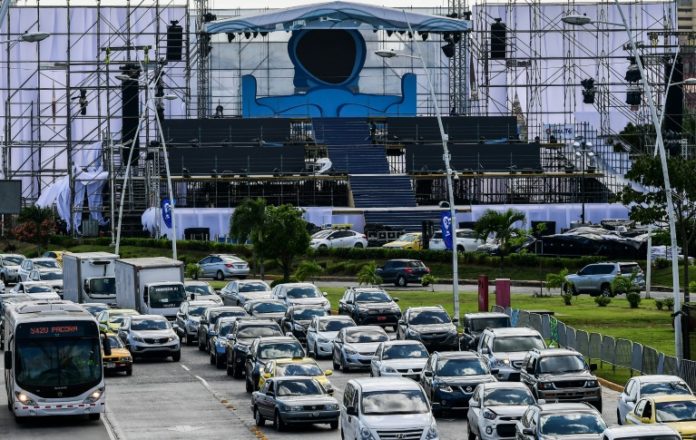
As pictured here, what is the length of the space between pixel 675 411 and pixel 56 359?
1382 cm

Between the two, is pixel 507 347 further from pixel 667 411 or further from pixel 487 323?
pixel 667 411

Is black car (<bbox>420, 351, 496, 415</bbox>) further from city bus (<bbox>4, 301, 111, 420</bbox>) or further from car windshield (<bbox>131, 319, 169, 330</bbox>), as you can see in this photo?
car windshield (<bbox>131, 319, 169, 330</bbox>)

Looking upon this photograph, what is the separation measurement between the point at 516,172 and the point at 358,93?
25.4 meters

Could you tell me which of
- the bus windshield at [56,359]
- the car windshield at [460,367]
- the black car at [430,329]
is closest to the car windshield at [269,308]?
the black car at [430,329]

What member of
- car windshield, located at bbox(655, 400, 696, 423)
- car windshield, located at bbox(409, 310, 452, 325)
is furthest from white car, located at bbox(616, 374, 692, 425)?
car windshield, located at bbox(409, 310, 452, 325)

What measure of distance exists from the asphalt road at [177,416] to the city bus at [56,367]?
1.72 feet

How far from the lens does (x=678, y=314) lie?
40.0m

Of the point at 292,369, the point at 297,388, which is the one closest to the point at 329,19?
the point at 292,369

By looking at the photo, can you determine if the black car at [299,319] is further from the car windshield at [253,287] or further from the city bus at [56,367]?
the city bus at [56,367]

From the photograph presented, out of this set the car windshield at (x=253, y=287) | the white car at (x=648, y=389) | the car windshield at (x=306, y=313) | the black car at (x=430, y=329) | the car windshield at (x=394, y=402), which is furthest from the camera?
the car windshield at (x=253, y=287)

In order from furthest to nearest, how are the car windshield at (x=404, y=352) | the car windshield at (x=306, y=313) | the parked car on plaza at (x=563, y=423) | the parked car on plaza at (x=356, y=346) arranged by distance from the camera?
the car windshield at (x=306, y=313) < the parked car on plaza at (x=356, y=346) < the car windshield at (x=404, y=352) < the parked car on plaza at (x=563, y=423)

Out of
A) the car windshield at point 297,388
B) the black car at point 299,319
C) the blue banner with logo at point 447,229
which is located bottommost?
the black car at point 299,319

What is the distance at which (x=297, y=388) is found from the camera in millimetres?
34188

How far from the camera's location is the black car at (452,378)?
117 ft
